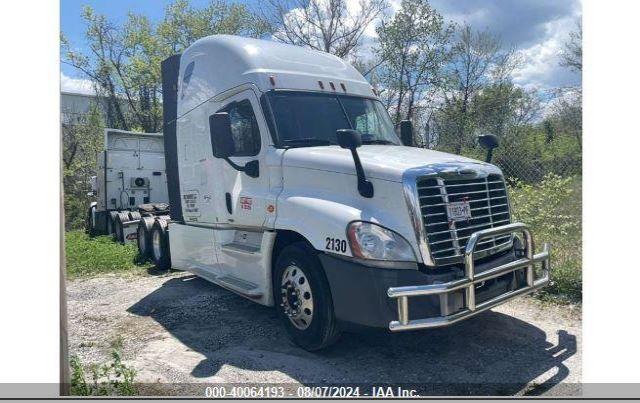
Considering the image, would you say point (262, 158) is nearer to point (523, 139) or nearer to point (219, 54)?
point (219, 54)

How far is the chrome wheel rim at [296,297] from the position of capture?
418 cm

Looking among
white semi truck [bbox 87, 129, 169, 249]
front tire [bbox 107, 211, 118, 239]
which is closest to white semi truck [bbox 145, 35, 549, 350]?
white semi truck [bbox 87, 129, 169, 249]

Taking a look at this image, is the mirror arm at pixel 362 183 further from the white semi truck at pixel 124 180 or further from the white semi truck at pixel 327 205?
the white semi truck at pixel 124 180

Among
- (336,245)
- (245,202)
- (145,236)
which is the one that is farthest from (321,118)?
(145,236)

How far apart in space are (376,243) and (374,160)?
0.81 meters

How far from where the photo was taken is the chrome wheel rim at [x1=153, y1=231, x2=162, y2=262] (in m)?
8.11

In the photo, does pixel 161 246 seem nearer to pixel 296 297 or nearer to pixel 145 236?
pixel 145 236

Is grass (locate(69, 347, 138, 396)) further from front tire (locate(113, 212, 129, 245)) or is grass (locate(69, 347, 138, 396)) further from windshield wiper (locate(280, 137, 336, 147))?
front tire (locate(113, 212, 129, 245))

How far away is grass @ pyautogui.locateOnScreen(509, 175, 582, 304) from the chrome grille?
1415mm

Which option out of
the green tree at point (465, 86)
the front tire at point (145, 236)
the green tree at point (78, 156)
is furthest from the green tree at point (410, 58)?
the front tire at point (145, 236)

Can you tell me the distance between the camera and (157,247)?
8.22m

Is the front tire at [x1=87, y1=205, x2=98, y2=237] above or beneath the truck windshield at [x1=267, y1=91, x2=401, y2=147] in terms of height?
Result: beneath

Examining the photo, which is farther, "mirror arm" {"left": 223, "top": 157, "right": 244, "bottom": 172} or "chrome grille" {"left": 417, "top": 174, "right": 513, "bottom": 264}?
"mirror arm" {"left": 223, "top": 157, "right": 244, "bottom": 172}

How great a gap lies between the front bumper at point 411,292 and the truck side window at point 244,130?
5.32 feet
